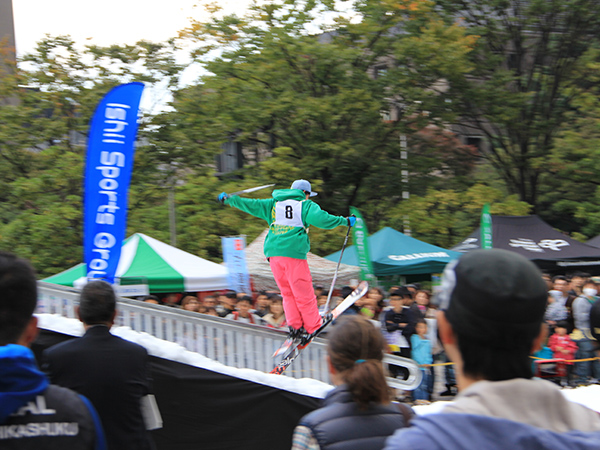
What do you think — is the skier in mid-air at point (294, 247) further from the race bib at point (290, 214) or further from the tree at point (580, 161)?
the tree at point (580, 161)

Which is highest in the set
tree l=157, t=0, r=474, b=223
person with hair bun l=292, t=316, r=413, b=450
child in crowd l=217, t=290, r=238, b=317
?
tree l=157, t=0, r=474, b=223

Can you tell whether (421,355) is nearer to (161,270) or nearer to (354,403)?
(161,270)

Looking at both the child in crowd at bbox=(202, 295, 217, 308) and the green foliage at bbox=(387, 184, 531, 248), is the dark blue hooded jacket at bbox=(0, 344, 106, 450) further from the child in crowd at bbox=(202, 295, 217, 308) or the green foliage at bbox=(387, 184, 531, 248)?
the green foliage at bbox=(387, 184, 531, 248)

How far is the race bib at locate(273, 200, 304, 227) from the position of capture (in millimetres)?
7133

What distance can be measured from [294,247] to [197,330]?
1881 millimetres

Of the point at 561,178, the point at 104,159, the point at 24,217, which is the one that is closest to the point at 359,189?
the point at 561,178

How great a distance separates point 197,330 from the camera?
565 centimetres

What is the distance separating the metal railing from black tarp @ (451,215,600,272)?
29.8ft

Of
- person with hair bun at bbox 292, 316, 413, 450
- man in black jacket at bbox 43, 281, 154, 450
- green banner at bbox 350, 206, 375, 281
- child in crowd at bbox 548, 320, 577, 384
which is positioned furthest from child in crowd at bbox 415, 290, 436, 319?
person with hair bun at bbox 292, 316, 413, 450

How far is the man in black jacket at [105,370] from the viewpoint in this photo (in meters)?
3.03

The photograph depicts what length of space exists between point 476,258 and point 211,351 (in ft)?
15.5

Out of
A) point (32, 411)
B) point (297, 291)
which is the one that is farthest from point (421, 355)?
point (32, 411)

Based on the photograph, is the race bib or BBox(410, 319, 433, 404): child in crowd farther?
BBox(410, 319, 433, 404): child in crowd

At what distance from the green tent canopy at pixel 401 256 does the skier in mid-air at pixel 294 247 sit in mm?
5462
